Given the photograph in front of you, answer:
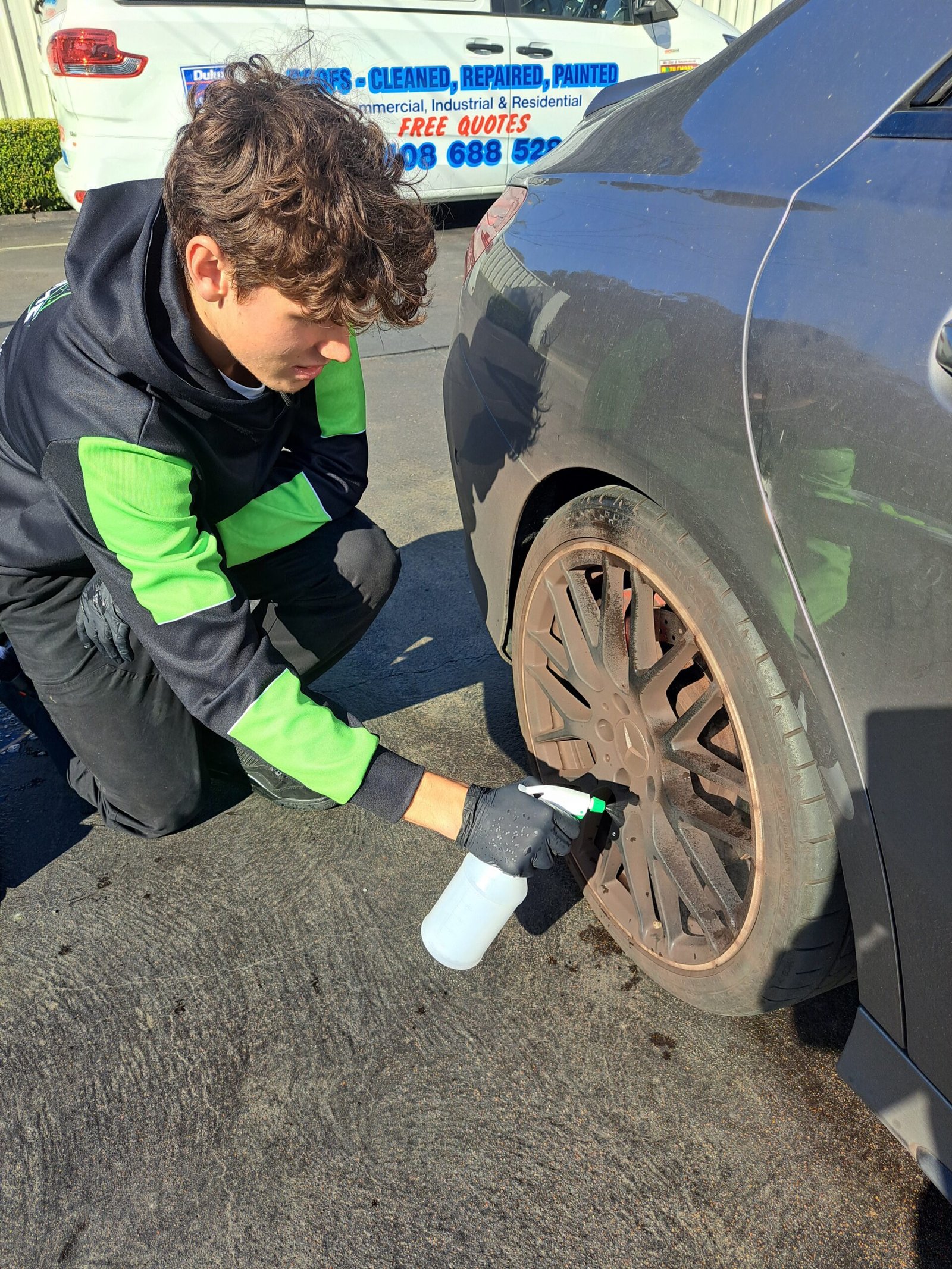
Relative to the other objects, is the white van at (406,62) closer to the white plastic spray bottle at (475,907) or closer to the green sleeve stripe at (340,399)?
the green sleeve stripe at (340,399)

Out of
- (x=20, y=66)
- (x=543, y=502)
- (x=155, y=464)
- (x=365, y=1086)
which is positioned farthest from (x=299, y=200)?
(x=20, y=66)

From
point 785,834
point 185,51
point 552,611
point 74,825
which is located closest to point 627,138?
point 552,611

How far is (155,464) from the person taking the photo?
5.12 ft

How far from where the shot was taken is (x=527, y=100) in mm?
6855

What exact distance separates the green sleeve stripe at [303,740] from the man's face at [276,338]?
0.49m

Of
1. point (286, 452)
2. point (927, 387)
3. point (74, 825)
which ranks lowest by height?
point (74, 825)

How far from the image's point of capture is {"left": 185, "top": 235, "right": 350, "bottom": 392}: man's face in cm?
144

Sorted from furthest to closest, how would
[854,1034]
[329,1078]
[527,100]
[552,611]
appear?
[527,100]
[552,611]
[329,1078]
[854,1034]

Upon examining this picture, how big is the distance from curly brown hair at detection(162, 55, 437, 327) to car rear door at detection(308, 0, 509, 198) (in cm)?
492

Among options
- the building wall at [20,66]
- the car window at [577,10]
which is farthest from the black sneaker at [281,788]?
the building wall at [20,66]

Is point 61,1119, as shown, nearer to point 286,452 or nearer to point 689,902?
point 689,902

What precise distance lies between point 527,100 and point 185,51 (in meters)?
2.37

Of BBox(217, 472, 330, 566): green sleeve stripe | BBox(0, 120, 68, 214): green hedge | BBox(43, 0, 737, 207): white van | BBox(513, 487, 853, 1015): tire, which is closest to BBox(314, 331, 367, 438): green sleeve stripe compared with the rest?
BBox(217, 472, 330, 566): green sleeve stripe

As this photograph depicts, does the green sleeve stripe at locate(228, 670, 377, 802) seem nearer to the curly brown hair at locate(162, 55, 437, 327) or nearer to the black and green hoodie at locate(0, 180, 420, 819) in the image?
the black and green hoodie at locate(0, 180, 420, 819)
